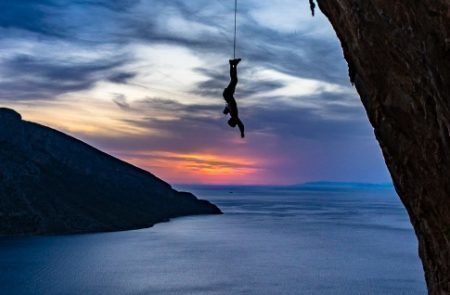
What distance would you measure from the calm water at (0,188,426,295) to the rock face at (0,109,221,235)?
40.9ft

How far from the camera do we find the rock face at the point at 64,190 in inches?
5433

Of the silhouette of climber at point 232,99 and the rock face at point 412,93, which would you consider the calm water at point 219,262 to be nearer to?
the rock face at point 412,93

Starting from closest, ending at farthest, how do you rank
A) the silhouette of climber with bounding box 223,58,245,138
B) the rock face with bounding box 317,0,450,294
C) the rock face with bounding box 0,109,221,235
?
the rock face with bounding box 317,0,450,294
the silhouette of climber with bounding box 223,58,245,138
the rock face with bounding box 0,109,221,235

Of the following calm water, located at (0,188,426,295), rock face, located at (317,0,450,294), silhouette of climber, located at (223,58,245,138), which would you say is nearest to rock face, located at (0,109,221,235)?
calm water, located at (0,188,426,295)

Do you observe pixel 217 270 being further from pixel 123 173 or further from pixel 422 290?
pixel 123 173

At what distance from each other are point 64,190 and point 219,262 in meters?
86.3

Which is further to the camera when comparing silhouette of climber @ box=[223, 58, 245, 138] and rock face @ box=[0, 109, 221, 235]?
rock face @ box=[0, 109, 221, 235]

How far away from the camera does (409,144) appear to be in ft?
39.5

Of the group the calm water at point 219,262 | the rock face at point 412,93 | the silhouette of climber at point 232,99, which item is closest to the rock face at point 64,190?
the calm water at point 219,262

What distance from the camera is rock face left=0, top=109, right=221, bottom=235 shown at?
138000 millimetres

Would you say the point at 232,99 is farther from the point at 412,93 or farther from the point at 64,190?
the point at 64,190

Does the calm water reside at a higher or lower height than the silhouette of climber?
lower

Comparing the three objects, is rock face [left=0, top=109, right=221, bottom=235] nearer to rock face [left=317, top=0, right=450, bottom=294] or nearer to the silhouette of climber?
the silhouette of climber

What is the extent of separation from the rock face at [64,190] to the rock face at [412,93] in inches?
5005
